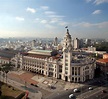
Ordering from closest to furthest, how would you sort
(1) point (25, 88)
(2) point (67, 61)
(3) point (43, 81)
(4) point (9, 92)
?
(4) point (9, 92)
(1) point (25, 88)
(3) point (43, 81)
(2) point (67, 61)

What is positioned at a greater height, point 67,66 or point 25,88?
point 67,66

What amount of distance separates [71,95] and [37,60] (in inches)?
1348

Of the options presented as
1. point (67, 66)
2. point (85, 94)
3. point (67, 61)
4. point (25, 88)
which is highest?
point (67, 61)

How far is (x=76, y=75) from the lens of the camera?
6825 cm

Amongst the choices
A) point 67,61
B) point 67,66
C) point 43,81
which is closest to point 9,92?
point 43,81

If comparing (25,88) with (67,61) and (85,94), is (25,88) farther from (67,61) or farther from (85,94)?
(85,94)

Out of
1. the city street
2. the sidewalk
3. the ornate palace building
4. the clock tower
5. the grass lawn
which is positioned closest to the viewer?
the grass lawn

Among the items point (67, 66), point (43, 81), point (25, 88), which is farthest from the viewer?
point (67, 66)

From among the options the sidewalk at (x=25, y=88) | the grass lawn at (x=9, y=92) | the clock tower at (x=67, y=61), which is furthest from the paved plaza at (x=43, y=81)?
the grass lawn at (x=9, y=92)

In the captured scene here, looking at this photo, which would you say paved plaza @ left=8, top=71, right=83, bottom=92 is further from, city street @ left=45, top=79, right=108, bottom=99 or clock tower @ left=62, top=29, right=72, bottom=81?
city street @ left=45, top=79, right=108, bottom=99

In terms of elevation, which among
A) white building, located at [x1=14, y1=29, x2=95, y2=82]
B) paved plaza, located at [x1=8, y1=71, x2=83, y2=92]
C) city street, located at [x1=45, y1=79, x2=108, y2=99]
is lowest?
city street, located at [x1=45, y1=79, x2=108, y2=99]

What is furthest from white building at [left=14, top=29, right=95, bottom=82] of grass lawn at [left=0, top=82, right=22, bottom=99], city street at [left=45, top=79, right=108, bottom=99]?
grass lawn at [left=0, top=82, right=22, bottom=99]

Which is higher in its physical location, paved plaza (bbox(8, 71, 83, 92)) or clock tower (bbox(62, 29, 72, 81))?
clock tower (bbox(62, 29, 72, 81))

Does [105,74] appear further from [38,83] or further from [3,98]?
[3,98]
